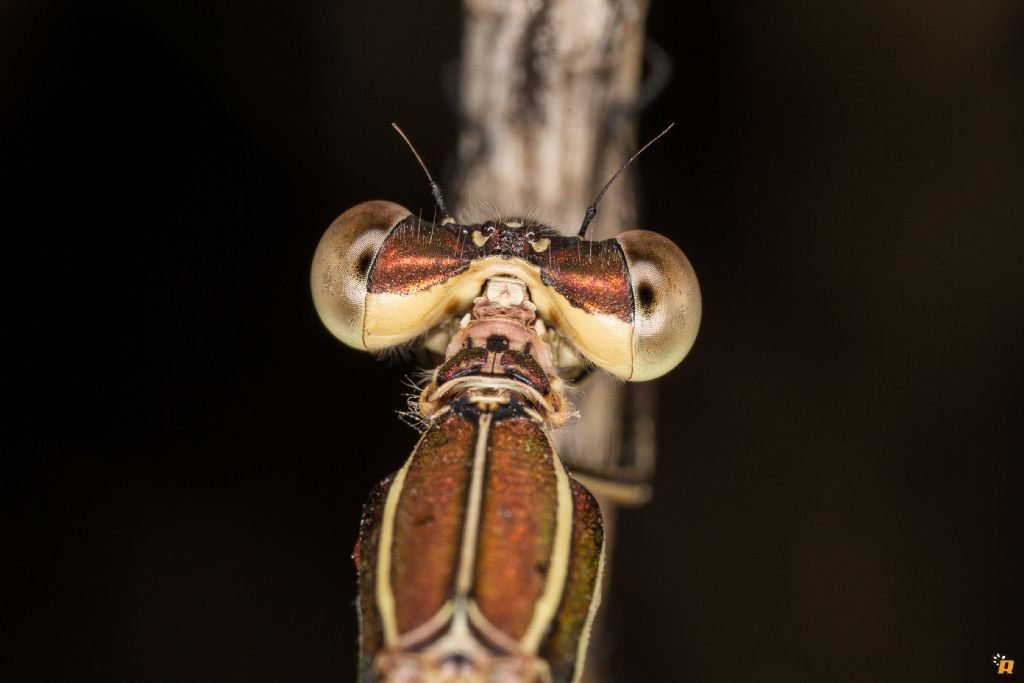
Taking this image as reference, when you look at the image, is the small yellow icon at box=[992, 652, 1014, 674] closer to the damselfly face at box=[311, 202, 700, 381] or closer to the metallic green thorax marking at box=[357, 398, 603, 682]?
the damselfly face at box=[311, 202, 700, 381]

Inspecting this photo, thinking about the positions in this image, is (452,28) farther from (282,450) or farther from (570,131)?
(282,450)

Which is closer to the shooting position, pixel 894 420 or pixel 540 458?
pixel 540 458

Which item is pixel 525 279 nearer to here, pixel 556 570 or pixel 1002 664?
pixel 556 570

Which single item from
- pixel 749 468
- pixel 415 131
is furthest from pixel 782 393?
pixel 415 131

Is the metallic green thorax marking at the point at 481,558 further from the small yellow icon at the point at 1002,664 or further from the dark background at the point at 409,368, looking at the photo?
the small yellow icon at the point at 1002,664

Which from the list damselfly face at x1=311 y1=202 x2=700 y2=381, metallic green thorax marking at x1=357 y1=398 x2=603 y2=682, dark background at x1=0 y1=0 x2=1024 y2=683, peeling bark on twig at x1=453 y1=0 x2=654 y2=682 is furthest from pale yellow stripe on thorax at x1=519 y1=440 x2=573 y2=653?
dark background at x1=0 y1=0 x2=1024 y2=683

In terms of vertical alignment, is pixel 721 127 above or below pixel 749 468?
above

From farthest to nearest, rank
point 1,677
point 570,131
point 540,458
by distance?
point 1,677 < point 570,131 < point 540,458

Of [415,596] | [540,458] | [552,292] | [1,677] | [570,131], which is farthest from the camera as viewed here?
[1,677]
